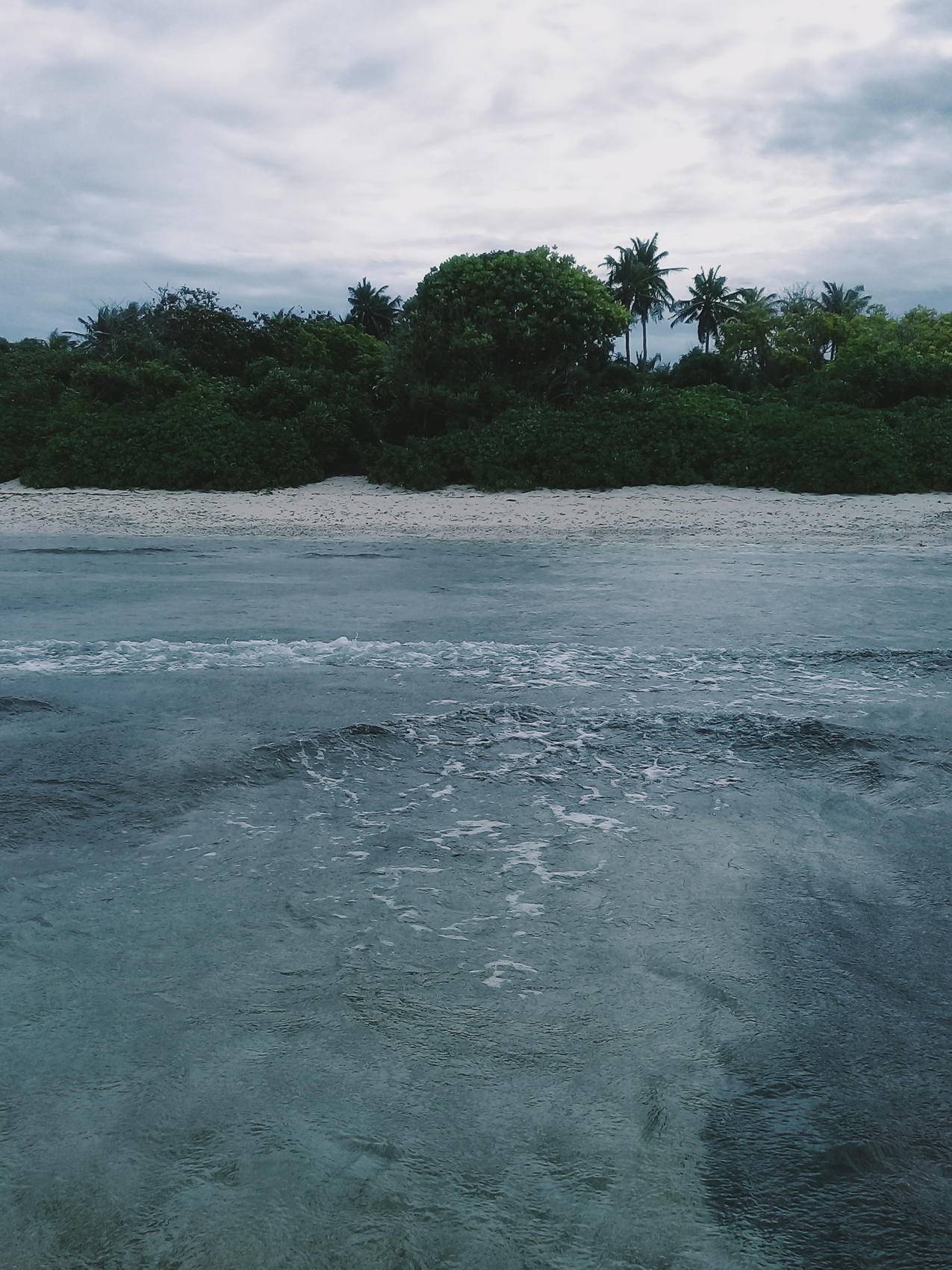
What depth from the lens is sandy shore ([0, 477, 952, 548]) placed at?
1437 cm

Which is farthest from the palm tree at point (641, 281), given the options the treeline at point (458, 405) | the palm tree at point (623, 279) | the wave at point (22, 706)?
the wave at point (22, 706)

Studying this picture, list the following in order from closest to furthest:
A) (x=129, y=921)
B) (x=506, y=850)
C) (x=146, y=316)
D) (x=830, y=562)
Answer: (x=129, y=921)
(x=506, y=850)
(x=830, y=562)
(x=146, y=316)

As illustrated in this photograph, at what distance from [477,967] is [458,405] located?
61.9 feet

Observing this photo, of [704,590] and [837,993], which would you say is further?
[704,590]

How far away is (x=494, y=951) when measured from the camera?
3.05 m

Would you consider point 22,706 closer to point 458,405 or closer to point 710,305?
point 458,405

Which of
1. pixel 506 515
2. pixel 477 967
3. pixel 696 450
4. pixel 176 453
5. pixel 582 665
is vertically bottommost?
pixel 477 967

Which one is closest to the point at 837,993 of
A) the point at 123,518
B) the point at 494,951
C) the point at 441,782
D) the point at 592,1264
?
the point at 494,951

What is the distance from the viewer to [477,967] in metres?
2.97

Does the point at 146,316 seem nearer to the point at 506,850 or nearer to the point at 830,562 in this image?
the point at 830,562

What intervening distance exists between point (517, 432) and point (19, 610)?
38.4 feet

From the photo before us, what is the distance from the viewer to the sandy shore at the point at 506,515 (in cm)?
1437

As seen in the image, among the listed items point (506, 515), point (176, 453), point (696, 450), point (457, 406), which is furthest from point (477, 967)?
point (457, 406)

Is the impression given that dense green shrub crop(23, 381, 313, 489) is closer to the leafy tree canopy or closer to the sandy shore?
the sandy shore
